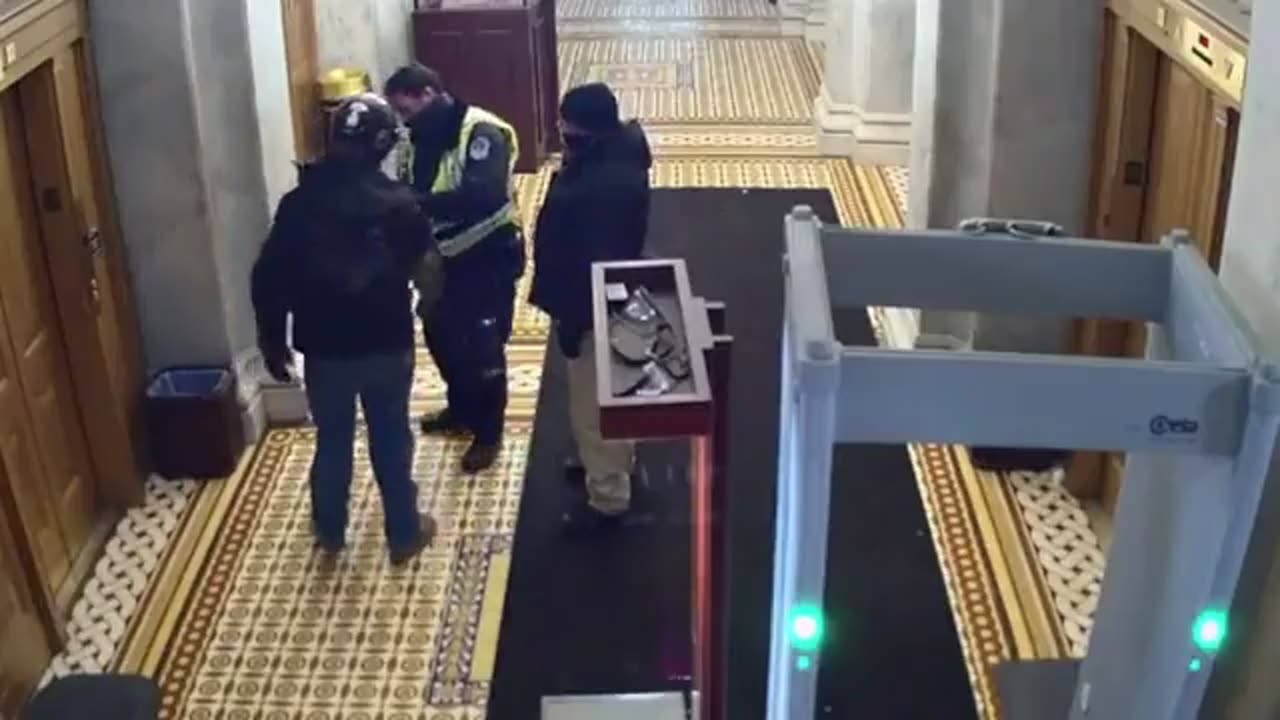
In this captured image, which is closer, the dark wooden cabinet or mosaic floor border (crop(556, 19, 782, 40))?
the dark wooden cabinet

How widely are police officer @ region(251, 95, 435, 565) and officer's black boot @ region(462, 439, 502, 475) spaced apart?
0.75 meters

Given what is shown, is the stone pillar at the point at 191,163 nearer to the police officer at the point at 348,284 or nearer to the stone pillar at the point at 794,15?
the police officer at the point at 348,284

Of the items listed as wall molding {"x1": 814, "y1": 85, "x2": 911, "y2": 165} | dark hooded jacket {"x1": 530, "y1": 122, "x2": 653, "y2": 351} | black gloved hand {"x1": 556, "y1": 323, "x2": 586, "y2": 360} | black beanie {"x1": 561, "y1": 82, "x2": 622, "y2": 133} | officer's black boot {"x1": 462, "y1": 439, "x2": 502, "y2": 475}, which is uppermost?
black beanie {"x1": 561, "y1": 82, "x2": 622, "y2": 133}

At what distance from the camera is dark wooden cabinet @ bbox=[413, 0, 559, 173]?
30.3 ft

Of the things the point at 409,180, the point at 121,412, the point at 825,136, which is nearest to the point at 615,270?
the point at 409,180

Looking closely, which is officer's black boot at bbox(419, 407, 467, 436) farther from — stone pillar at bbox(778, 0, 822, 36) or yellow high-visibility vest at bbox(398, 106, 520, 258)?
stone pillar at bbox(778, 0, 822, 36)

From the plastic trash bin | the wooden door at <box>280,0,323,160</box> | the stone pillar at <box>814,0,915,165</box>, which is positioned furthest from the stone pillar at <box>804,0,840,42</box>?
the plastic trash bin

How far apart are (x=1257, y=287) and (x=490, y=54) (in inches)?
257

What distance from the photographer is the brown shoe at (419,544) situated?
5570mm

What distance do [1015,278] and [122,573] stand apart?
3.54 m

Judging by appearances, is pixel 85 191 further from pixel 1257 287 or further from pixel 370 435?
pixel 1257 287

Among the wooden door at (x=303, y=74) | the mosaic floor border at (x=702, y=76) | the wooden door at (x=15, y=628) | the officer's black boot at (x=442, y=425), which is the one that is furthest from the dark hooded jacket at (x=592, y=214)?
the mosaic floor border at (x=702, y=76)

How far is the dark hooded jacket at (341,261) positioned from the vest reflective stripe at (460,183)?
1.59 ft

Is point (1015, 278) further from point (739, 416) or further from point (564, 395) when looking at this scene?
point (564, 395)
